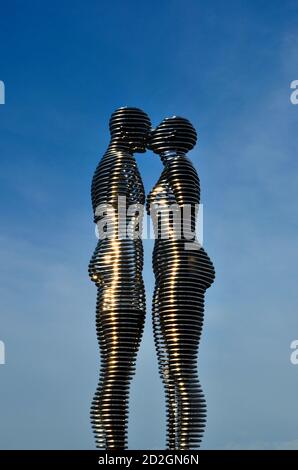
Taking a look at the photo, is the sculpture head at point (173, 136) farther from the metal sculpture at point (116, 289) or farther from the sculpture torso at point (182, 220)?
the metal sculpture at point (116, 289)

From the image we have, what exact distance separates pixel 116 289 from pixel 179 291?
330 centimetres

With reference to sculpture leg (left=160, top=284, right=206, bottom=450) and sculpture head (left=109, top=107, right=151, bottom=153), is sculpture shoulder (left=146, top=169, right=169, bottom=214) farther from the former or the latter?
sculpture leg (left=160, top=284, right=206, bottom=450)

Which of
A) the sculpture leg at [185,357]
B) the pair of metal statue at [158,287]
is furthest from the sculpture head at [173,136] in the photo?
the sculpture leg at [185,357]

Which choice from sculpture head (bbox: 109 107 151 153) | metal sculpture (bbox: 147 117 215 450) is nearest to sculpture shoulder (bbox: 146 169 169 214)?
metal sculpture (bbox: 147 117 215 450)

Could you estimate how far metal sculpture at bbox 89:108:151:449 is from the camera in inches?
1779

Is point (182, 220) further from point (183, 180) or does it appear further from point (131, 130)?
point (131, 130)

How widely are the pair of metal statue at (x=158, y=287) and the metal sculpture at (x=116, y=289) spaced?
0.05 metres

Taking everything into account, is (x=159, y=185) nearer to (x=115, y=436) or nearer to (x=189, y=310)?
(x=189, y=310)

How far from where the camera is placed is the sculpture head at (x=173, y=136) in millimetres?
49031

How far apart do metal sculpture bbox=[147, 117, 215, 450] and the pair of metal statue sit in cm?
5

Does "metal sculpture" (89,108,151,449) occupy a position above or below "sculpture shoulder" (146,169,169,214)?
below

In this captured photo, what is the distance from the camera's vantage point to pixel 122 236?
47.2 metres

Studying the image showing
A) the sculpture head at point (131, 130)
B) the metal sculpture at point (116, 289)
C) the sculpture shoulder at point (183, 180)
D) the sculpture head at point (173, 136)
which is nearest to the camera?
the metal sculpture at point (116, 289)
